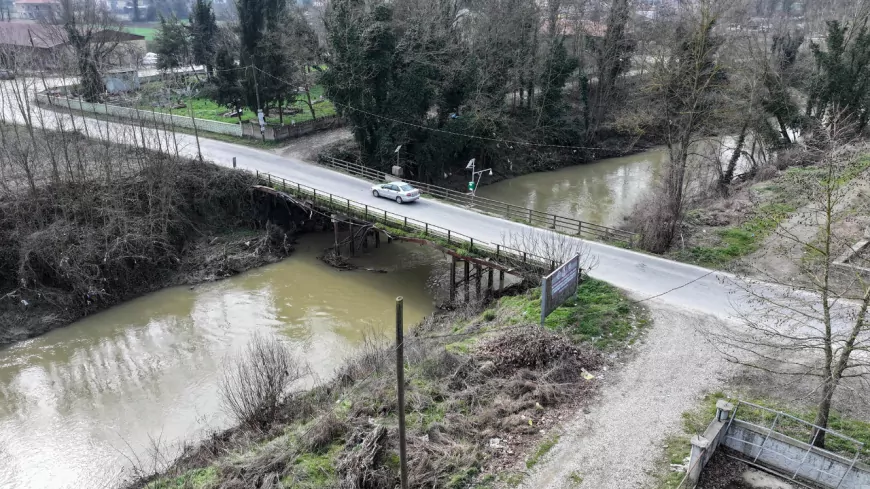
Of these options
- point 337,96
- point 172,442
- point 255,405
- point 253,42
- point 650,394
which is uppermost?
point 253,42

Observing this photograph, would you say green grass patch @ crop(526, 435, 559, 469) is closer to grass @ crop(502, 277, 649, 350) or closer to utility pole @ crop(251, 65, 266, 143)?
grass @ crop(502, 277, 649, 350)

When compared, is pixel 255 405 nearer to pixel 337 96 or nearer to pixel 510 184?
pixel 337 96

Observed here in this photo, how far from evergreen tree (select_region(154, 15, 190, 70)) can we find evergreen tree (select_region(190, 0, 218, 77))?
3.68ft

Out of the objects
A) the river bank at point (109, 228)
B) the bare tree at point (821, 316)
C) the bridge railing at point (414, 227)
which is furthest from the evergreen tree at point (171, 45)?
the bare tree at point (821, 316)

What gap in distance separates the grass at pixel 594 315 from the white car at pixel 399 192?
10.1 meters

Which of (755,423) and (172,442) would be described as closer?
(755,423)

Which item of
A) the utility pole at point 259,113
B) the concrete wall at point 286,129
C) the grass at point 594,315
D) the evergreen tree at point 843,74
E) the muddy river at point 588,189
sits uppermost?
the evergreen tree at point 843,74

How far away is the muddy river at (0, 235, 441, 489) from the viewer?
57.7 ft

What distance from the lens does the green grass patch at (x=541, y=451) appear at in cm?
1337

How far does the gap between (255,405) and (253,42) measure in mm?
32887

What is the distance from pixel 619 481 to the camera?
41.8 feet

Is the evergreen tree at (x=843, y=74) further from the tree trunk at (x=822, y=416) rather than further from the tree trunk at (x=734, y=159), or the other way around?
the tree trunk at (x=822, y=416)

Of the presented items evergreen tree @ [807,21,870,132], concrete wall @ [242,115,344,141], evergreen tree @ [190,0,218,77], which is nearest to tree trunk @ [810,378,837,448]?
evergreen tree @ [807,21,870,132]

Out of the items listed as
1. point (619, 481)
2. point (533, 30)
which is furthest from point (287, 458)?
point (533, 30)
